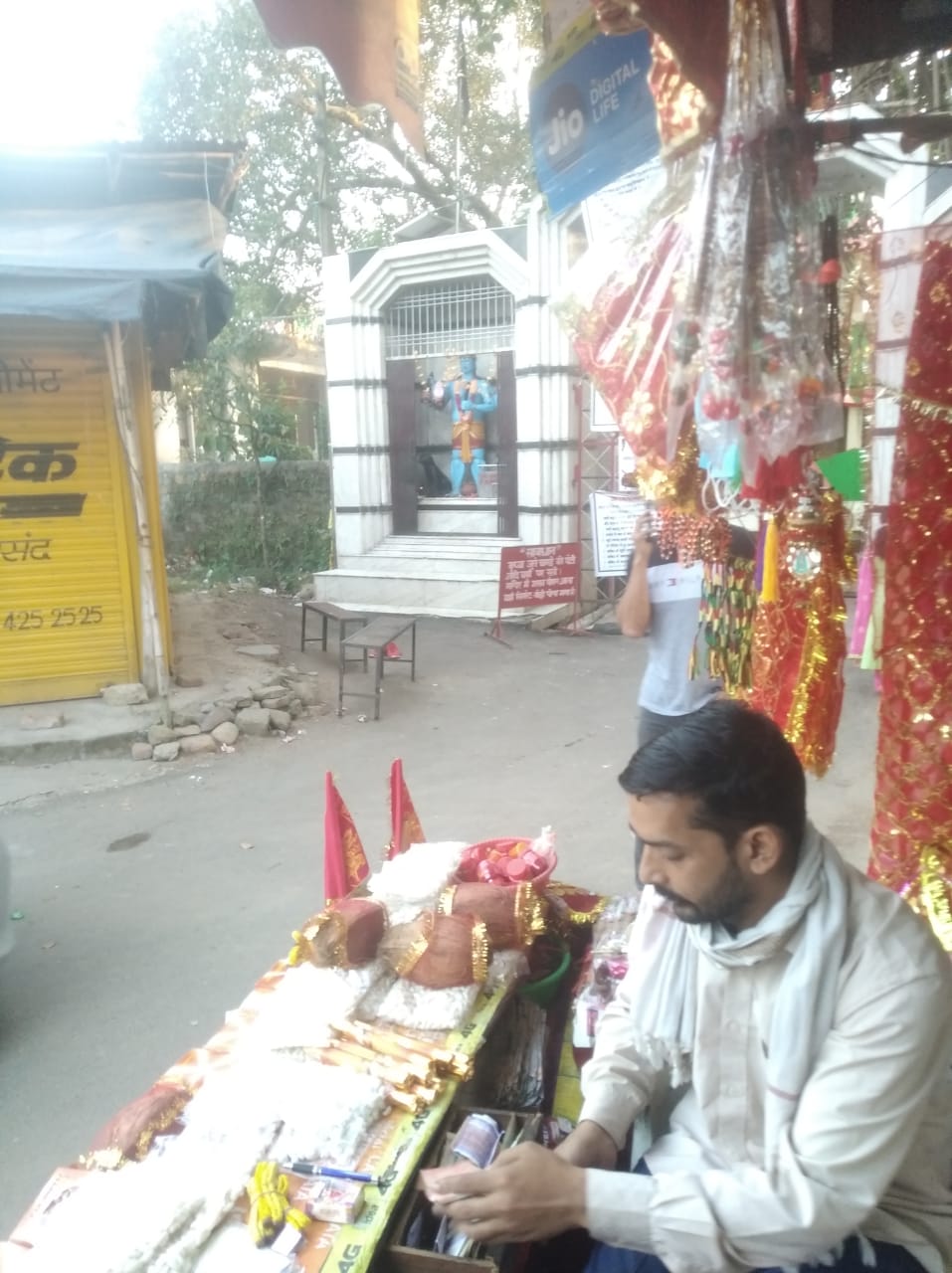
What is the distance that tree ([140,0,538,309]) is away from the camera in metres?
13.5

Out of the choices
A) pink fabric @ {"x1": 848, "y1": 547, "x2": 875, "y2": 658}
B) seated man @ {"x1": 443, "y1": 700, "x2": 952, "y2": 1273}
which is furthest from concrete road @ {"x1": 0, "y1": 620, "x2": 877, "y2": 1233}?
seated man @ {"x1": 443, "y1": 700, "x2": 952, "y2": 1273}

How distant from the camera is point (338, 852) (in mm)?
2578

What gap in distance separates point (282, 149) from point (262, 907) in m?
14.2

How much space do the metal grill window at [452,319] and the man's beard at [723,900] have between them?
10.1 m

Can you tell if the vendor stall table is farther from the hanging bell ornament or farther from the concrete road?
the hanging bell ornament

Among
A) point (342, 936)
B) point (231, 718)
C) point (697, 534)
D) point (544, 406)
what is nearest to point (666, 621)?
point (697, 534)

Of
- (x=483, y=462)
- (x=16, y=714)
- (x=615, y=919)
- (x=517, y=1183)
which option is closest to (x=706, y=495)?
(x=615, y=919)

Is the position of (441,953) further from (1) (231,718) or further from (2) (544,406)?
(2) (544,406)

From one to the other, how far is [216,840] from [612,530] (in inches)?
221

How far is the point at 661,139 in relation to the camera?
163 cm

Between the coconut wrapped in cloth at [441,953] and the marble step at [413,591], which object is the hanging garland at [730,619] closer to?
the coconut wrapped in cloth at [441,953]

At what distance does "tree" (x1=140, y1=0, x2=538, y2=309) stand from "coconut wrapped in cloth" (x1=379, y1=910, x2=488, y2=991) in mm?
11924

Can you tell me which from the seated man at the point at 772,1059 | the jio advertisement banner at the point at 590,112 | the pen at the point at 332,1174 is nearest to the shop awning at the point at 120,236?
the jio advertisement banner at the point at 590,112

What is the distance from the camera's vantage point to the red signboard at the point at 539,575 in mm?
9516
